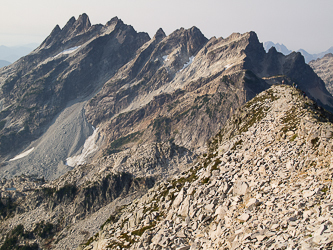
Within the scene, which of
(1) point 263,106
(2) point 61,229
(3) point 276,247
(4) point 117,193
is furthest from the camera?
(4) point 117,193

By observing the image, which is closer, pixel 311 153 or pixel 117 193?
pixel 311 153

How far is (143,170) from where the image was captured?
122 metres

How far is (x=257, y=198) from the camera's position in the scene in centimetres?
3089

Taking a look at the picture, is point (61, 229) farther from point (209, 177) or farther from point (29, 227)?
point (209, 177)

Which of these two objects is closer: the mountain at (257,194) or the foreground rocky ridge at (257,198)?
the foreground rocky ridge at (257,198)

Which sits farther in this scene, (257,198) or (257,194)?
(257,194)

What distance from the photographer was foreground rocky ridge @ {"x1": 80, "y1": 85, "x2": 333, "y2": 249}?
80.2ft

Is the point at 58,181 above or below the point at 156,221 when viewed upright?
above

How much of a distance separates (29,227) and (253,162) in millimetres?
106904

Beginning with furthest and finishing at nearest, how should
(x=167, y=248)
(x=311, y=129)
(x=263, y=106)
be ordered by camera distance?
(x=263, y=106)
(x=311, y=129)
(x=167, y=248)

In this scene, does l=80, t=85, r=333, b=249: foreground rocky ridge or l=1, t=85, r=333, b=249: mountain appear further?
l=1, t=85, r=333, b=249: mountain

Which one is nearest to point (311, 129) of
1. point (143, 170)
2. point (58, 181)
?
point (143, 170)

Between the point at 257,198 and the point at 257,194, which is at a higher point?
the point at 257,194

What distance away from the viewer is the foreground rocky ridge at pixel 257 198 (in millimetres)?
24438
